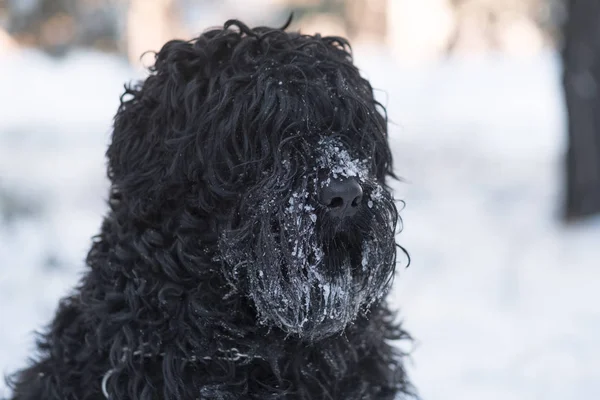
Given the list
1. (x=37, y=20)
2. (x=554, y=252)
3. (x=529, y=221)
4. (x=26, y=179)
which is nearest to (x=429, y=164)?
(x=529, y=221)

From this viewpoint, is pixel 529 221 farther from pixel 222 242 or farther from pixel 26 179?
pixel 222 242

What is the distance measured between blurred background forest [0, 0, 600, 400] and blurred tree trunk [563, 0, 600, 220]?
17 mm

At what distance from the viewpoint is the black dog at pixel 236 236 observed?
2924mm

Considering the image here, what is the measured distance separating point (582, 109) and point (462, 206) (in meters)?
2.31

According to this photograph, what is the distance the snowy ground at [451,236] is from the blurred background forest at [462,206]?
2cm

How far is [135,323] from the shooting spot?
309 centimetres

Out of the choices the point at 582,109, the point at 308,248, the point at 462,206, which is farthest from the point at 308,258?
the point at 462,206

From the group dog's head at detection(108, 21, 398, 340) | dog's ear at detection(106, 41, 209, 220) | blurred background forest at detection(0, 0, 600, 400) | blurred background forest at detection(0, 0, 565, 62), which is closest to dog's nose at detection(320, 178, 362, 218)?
dog's head at detection(108, 21, 398, 340)

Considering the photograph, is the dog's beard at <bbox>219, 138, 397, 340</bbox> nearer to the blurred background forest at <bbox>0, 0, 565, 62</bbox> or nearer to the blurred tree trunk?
the blurred tree trunk

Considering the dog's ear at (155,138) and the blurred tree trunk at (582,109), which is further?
the blurred tree trunk at (582,109)

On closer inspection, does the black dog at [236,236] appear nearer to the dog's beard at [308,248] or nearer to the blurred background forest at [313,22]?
the dog's beard at [308,248]

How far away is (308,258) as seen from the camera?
290 centimetres

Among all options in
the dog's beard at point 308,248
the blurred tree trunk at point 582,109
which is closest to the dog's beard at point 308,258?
the dog's beard at point 308,248

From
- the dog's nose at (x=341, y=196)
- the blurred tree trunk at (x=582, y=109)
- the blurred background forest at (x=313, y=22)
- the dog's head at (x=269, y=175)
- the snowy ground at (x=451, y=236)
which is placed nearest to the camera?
the dog's nose at (x=341, y=196)
